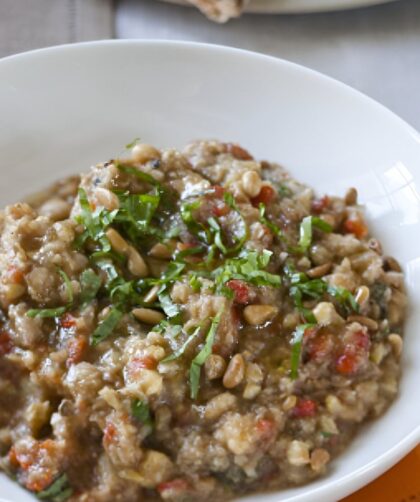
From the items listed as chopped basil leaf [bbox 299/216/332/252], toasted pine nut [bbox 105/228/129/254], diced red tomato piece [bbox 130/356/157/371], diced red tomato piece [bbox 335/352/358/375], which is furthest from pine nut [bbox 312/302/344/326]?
toasted pine nut [bbox 105/228/129/254]

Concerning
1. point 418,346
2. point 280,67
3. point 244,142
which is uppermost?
point 280,67

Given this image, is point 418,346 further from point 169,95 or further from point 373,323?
point 169,95

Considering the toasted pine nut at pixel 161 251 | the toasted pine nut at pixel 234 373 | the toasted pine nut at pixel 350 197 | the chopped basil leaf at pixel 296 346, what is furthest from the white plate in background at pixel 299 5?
the toasted pine nut at pixel 234 373

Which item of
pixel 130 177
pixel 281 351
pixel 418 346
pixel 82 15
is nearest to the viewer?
pixel 281 351

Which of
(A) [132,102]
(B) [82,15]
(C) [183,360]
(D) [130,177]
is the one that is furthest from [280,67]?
(C) [183,360]

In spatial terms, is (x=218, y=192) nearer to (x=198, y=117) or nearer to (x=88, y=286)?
(x=88, y=286)

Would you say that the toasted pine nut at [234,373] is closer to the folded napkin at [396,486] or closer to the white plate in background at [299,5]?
the folded napkin at [396,486]

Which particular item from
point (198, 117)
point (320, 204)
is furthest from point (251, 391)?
point (198, 117)
